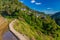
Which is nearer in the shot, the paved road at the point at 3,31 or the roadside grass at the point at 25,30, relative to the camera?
the paved road at the point at 3,31

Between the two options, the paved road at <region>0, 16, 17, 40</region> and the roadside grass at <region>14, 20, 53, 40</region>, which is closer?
the paved road at <region>0, 16, 17, 40</region>

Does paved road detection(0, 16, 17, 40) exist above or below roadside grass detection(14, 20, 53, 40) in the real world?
above

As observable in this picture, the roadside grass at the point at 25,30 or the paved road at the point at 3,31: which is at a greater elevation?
the paved road at the point at 3,31

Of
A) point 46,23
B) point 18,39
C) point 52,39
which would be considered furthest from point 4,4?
point 18,39

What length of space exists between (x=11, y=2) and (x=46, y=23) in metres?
4.92

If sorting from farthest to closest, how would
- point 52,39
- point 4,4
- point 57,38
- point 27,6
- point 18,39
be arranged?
point 27,6
point 4,4
point 57,38
point 52,39
point 18,39

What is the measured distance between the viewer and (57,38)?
23.2 meters

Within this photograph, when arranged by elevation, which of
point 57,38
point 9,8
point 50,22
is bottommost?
point 57,38

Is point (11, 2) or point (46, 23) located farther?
point (11, 2)

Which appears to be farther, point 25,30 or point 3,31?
point 25,30

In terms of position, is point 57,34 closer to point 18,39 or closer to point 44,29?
point 44,29

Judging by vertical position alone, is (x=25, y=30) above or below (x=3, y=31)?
below

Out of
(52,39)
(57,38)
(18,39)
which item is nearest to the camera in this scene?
(18,39)

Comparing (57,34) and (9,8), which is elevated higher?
(9,8)
